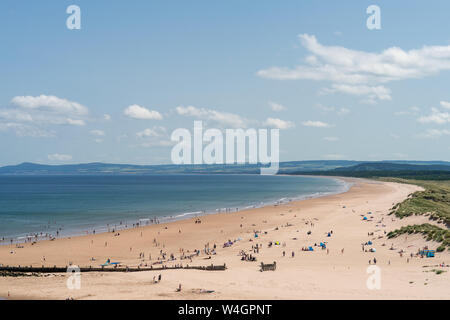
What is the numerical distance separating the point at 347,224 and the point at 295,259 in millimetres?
25639

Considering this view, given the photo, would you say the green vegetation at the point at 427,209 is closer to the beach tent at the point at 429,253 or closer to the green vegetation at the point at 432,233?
the green vegetation at the point at 432,233

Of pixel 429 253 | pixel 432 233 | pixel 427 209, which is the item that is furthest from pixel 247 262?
pixel 427 209

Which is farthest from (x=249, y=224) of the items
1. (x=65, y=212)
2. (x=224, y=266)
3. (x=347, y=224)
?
(x=65, y=212)

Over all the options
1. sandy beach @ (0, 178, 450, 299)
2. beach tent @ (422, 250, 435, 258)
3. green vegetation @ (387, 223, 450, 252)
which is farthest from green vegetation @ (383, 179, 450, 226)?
beach tent @ (422, 250, 435, 258)

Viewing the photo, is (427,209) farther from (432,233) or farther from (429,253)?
(429,253)

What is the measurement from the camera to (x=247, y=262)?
39.9 meters

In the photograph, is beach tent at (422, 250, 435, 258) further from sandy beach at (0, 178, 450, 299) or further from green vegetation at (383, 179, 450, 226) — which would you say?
green vegetation at (383, 179, 450, 226)

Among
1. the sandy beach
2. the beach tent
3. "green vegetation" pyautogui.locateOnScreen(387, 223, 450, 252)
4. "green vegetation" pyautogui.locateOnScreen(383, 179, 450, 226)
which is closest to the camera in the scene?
the sandy beach

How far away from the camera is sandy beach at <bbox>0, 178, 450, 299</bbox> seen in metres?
28.3

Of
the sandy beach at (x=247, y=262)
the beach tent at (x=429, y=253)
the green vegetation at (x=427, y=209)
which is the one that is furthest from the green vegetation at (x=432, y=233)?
the green vegetation at (x=427, y=209)

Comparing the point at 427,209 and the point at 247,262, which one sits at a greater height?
the point at 427,209
